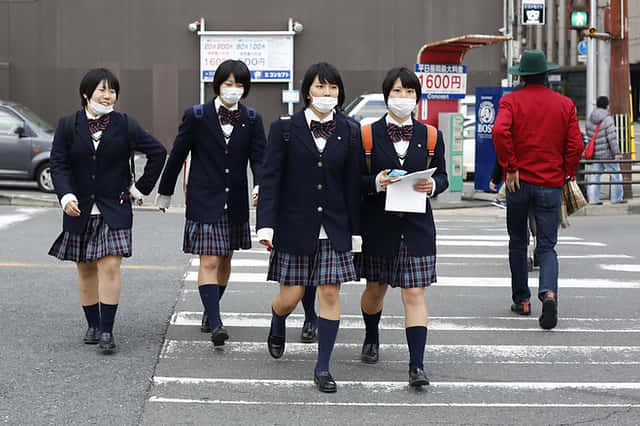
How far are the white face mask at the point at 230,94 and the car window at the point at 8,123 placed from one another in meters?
12.3

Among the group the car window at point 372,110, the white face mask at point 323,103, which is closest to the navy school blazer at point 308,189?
the white face mask at point 323,103

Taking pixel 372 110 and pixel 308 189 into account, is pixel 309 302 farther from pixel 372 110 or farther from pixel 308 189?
pixel 372 110

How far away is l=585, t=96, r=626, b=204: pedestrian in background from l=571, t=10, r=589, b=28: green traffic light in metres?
1.31

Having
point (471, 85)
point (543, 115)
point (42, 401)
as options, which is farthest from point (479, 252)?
point (471, 85)

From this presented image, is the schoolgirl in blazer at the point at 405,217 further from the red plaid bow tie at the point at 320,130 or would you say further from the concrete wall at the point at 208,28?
the concrete wall at the point at 208,28

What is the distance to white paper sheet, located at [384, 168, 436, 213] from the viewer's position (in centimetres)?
559

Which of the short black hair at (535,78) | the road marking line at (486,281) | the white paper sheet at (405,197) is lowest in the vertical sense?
the road marking line at (486,281)

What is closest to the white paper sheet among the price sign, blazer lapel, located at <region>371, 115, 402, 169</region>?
blazer lapel, located at <region>371, 115, 402, 169</region>

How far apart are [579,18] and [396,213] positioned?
11.9 m

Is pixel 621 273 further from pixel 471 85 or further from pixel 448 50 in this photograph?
pixel 471 85

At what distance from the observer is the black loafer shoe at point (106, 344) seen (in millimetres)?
6371

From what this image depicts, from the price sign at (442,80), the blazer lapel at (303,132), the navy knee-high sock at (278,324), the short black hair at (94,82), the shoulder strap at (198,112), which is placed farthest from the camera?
the price sign at (442,80)

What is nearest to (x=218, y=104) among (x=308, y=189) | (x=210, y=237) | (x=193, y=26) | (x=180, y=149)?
(x=180, y=149)

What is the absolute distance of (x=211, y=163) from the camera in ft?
21.8
